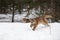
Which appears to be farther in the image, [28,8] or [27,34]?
[28,8]

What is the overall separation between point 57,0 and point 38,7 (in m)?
0.43

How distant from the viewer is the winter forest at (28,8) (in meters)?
3.34

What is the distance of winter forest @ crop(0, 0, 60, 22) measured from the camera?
11.0 ft

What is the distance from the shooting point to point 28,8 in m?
3.40

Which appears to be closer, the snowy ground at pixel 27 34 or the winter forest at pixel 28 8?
the snowy ground at pixel 27 34

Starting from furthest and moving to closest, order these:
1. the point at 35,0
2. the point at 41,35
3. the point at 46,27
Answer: the point at 35,0
the point at 46,27
the point at 41,35

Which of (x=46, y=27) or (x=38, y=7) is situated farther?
(x=38, y=7)

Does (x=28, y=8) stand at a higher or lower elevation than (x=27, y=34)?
higher

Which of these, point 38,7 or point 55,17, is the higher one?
point 38,7

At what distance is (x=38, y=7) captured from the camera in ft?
11.1

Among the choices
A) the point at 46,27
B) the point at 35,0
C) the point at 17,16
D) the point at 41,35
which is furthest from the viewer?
the point at 17,16

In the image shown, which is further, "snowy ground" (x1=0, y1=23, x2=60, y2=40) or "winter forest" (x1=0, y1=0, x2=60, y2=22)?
"winter forest" (x1=0, y1=0, x2=60, y2=22)

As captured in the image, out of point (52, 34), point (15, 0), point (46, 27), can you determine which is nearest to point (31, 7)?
point (15, 0)

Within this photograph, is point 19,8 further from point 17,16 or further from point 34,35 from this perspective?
point 34,35
